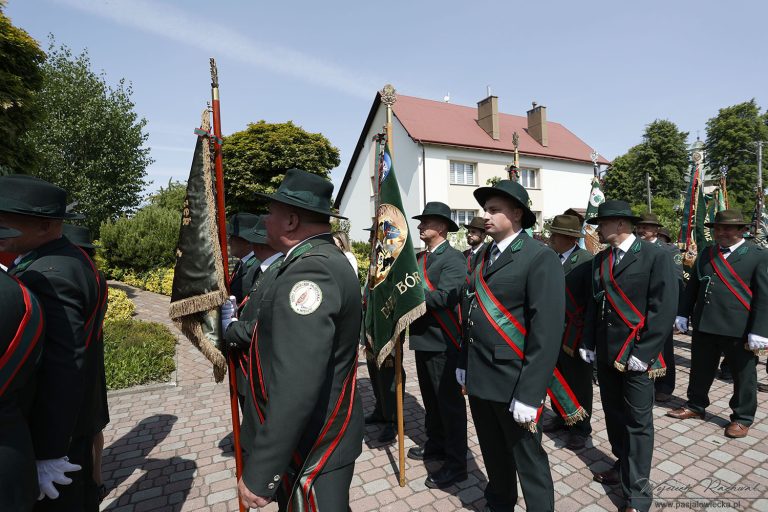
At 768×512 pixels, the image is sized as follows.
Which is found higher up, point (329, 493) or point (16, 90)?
point (16, 90)

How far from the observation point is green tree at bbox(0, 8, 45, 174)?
8742 millimetres

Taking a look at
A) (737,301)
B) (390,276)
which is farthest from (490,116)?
(390,276)

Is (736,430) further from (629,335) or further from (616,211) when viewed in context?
(616,211)

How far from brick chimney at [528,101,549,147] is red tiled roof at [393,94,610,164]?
0.42 m

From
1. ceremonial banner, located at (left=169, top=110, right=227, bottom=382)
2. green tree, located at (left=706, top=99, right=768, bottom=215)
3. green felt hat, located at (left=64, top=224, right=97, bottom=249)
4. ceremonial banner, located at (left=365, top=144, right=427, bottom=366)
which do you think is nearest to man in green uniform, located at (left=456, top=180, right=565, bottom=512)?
ceremonial banner, located at (left=365, top=144, right=427, bottom=366)

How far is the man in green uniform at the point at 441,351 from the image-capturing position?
12.7 ft

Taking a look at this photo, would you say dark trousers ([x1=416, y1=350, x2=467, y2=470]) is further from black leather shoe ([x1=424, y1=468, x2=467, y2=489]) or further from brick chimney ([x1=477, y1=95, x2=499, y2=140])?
brick chimney ([x1=477, y1=95, x2=499, y2=140])

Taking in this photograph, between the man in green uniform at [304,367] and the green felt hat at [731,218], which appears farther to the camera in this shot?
the green felt hat at [731,218]

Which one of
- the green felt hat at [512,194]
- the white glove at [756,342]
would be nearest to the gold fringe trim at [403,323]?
the green felt hat at [512,194]

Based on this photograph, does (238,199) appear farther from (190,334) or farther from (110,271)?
(190,334)

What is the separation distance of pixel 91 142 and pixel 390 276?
85.5ft

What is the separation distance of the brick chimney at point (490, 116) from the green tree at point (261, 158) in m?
11.7

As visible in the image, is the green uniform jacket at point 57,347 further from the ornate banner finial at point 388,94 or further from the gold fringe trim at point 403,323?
the ornate banner finial at point 388,94

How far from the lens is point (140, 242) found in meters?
20.0
